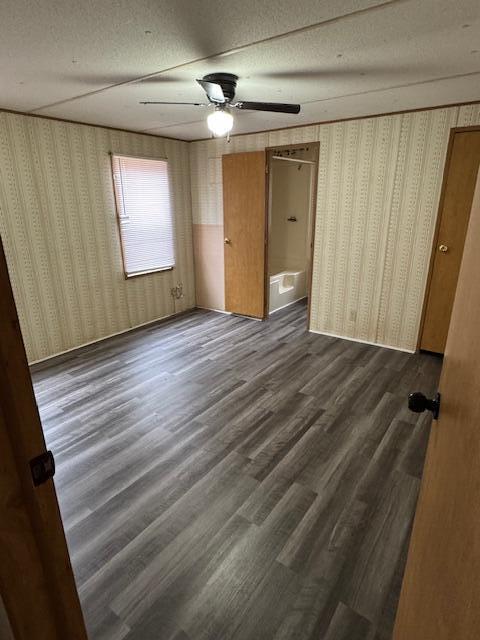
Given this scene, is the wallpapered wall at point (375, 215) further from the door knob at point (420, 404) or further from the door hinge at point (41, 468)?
the door hinge at point (41, 468)

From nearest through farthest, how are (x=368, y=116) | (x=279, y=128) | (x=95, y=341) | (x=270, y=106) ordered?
(x=270, y=106)
(x=368, y=116)
(x=279, y=128)
(x=95, y=341)

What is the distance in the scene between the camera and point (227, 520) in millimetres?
1795

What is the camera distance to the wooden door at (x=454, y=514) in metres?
0.50

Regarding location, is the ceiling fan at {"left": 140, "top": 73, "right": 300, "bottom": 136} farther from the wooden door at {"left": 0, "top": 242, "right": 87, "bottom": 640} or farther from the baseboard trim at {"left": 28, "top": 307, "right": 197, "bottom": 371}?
the baseboard trim at {"left": 28, "top": 307, "right": 197, "bottom": 371}

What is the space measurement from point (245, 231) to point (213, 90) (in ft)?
8.15

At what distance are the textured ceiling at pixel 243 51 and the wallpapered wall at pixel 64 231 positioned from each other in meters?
0.48

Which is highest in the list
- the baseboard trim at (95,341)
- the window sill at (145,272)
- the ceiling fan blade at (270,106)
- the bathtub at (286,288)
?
the ceiling fan blade at (270,106)

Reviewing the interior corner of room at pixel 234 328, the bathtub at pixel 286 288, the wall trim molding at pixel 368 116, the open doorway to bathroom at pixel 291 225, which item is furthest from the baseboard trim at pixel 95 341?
the wall trim molding at pixel 368 116

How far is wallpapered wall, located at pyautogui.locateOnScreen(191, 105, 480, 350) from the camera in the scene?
3303 mm

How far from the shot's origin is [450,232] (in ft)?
10.8

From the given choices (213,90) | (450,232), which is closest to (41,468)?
(213,90)

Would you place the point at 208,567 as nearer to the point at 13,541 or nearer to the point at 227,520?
the point at 227,520

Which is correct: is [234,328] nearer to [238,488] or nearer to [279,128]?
[279,128]

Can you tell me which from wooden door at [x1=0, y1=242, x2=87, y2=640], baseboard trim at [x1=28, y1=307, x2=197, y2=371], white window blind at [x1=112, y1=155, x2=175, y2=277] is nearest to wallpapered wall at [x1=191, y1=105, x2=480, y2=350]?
white window blind at [x1=112, y1=155, x2=175, y2=277]
